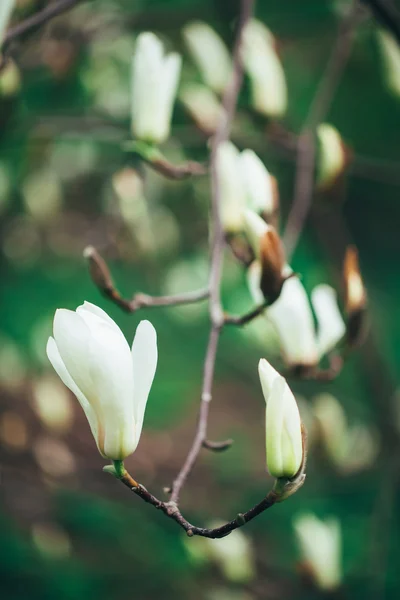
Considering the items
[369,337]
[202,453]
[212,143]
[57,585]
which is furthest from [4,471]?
[212,143]

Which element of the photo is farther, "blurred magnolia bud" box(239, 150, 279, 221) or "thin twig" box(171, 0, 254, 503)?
"blurred magnolia bud" box(239, 150, 279, 221)

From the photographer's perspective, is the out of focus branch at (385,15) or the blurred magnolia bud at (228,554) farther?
the blurred magnolia bud at (228,554)

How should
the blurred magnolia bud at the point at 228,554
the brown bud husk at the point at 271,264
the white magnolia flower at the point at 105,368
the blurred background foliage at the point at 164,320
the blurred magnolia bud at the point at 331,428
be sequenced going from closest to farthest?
the white magnolia flower at the point at 105,368 < the brown bud husk at the point at 271,264 < the blurred magnolia bud at the point at 228,554 < the blurred magnolia bud at the point at 331,428 < the blurred background foliage at the point at 164,320

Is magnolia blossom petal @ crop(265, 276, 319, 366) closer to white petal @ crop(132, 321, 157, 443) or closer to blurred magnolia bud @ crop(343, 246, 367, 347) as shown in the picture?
blurred magnolia bud @ crop(343, 246, 367, 347)

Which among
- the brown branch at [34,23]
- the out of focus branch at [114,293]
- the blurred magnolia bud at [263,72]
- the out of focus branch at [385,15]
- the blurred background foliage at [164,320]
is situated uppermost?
the out of focus branch at [385,15]

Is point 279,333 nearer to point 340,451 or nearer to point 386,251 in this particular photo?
point 340,451

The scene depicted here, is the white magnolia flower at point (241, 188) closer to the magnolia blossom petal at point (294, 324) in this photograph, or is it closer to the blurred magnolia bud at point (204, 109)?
the magnolia blossom petal at point (294, 324)

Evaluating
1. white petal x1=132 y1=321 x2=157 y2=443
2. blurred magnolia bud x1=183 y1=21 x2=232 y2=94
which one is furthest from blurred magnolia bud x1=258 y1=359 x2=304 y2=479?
blurred magnolia bud x1=183 y1=21 x2=232 y2=94

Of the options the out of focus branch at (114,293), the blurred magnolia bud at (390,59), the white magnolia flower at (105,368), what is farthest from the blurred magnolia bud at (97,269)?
the blurred magnolia bud at (390,59)
